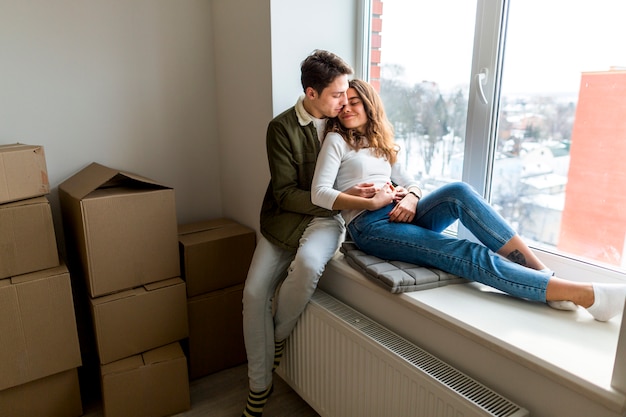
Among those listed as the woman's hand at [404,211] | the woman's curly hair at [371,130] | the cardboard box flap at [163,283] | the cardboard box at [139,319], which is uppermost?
the woman's curly hair at [371,130]

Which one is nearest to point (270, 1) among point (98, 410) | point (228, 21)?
point (228, 21)

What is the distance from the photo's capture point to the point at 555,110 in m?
1.37

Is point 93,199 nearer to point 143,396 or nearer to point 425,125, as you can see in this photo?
point 143,396

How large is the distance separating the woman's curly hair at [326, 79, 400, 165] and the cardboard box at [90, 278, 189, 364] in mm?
922

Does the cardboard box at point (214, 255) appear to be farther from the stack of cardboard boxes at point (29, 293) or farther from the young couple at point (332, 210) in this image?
the stack of cardboard boxes at point (29, 293)

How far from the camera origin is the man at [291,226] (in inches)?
63.6

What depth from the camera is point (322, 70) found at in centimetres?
159

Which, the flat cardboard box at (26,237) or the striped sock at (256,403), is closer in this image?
the flat cardboard box at (26,237)

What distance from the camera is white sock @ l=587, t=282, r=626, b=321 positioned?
44.9 inches

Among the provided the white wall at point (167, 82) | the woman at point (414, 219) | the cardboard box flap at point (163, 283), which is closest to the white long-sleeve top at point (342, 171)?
the woman at point (414, 219)

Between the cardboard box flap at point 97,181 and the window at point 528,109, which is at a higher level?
the window at point 528,109

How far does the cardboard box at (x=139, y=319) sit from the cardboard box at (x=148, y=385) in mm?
41

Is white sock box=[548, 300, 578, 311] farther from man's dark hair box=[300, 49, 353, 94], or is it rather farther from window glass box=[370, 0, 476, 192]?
man's dark hair box=[300, 49, 353, 94]

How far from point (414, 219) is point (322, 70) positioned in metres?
0.63
